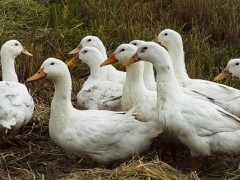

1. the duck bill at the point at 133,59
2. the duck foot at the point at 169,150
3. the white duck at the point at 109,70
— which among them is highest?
the duck bill at the point at 133,59

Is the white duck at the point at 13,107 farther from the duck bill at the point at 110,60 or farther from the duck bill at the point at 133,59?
the duck bill at the point at 133,59

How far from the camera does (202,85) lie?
23.6ft

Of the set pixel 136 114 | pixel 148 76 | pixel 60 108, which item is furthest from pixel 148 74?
pixel 60 108

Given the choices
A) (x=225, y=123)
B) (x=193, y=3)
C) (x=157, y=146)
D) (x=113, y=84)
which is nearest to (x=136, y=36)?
(x=193, y=3)

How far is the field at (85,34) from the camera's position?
6641mm

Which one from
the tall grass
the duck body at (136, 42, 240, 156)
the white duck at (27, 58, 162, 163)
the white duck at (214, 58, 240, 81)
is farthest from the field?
the white duck at (214, 58, 240, 81)

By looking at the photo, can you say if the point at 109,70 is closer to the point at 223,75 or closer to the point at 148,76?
the point at 148,76

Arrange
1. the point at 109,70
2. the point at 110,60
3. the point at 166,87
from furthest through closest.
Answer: the point at 109,70
the point at 110,60
the point at 166,87

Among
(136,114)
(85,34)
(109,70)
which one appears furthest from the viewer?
(85,34)

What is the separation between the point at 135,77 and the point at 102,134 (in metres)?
0.91

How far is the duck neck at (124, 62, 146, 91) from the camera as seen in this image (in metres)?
6.75

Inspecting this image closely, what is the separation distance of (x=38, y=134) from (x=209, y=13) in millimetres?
3784

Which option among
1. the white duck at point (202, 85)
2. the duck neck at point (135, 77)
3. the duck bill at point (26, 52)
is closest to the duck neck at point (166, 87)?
the duck neck at point (135, 77)

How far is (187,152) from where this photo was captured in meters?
6.79
